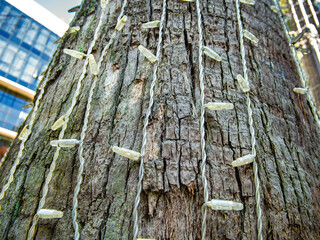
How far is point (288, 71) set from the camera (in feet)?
2.97

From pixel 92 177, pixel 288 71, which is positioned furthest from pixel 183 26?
pixel 92 177

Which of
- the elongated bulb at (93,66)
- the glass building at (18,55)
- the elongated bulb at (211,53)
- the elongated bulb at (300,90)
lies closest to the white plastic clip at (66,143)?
the elongated bulb at (93,66)

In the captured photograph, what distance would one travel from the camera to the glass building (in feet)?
23.2

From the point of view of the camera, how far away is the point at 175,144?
0.60 meters

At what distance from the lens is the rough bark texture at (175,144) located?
1.80 ft

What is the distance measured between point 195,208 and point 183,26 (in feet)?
1.85

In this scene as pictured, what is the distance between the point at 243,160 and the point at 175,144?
6.5 inches

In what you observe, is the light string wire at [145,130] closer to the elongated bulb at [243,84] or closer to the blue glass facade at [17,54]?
the elongated bulb at [243,84]

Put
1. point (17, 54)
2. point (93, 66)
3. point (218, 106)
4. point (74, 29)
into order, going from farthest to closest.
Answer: point (17, 54) → point (74, 29) → point (93, 66) → point (218, 106)

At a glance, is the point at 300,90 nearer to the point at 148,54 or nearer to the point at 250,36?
the point at 250,36

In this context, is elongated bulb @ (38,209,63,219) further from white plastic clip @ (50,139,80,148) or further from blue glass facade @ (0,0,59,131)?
blue glass facade @ (0,0,59,131)

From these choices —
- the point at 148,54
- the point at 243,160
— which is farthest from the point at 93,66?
the point at 243,160

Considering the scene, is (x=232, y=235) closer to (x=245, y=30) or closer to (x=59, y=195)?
(x=59, y=195)

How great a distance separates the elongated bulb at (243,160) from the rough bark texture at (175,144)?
0.07ft
